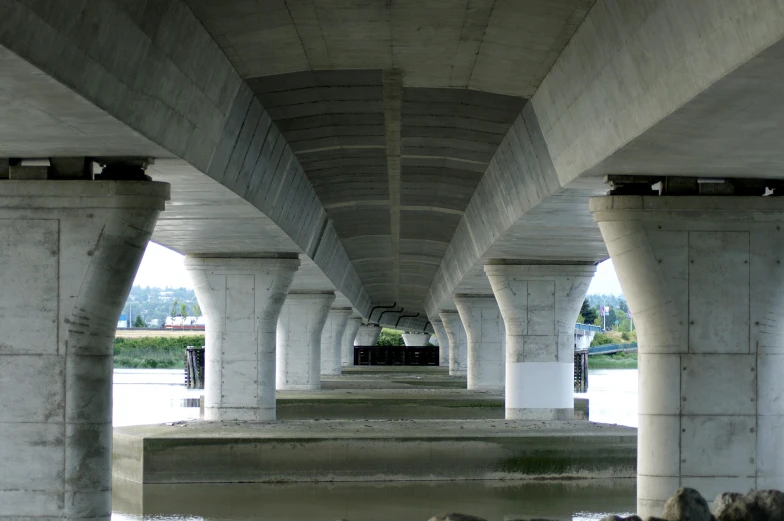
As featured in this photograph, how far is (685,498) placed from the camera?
12.7m

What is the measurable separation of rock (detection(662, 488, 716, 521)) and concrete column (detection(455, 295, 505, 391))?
135 feet

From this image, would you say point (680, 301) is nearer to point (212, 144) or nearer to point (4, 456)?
point (212, 144)

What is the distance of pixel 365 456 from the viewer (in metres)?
28.5

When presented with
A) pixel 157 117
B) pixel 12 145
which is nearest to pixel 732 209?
pixel 157 117

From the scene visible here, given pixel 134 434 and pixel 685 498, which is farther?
pixel 134 434

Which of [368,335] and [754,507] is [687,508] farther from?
[368,335]

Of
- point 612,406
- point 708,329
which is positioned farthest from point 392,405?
point 708,329

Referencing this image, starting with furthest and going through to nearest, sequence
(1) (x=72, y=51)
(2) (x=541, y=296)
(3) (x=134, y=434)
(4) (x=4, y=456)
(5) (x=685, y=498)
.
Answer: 1. (2) (x=541, y=296)
2. (3) (x=134, y=434)
3. (4) (x=4, y=456)
4. (5) (x=685, y=498)
5. (1) (x=72, y=51)

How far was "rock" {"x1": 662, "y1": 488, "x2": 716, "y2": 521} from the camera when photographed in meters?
12.5

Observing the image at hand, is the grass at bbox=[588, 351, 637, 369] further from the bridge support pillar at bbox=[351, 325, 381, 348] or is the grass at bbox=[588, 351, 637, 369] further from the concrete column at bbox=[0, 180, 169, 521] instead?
the concrete column at bbox=[0, 180, 169, 521]

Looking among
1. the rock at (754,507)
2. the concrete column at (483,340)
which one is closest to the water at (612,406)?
the concrete column at (483,340)

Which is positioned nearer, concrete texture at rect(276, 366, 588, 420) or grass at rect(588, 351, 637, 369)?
concrete texture at rect(276, 366, 588, 420)

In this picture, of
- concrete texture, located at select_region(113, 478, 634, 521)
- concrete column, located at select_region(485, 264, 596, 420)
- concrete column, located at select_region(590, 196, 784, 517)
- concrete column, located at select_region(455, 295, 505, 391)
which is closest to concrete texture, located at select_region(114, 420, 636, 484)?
concrete texture, located at select_region(113, 478, 634, 521)

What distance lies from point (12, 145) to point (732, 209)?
1088cm
